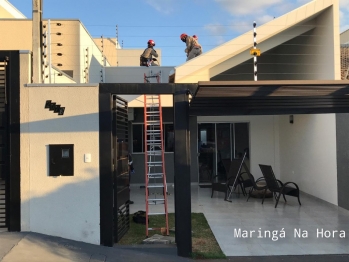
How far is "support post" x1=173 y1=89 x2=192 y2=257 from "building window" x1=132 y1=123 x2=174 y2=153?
7996mm

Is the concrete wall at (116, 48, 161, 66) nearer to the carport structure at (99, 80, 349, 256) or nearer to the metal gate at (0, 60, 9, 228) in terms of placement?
the metal gate at (0, 60, 9, 228)

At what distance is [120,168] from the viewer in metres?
6.80

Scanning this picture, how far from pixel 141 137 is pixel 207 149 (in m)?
2.57

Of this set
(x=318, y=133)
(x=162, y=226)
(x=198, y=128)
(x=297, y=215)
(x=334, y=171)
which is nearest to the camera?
(x=162, y=226)

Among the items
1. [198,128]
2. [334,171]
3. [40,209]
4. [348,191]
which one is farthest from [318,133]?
[40,209]

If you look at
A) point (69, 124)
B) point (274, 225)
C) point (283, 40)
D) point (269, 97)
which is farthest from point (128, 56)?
point (269, 97)

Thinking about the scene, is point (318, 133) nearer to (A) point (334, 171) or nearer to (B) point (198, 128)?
(A) point (334, 171)

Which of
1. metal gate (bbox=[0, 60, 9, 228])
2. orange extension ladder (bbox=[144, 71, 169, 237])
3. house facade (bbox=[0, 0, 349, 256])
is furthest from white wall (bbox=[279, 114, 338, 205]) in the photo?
metal gate (bbox=[0, 60, 9, 228])

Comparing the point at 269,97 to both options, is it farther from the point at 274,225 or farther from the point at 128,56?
the point at 128,56

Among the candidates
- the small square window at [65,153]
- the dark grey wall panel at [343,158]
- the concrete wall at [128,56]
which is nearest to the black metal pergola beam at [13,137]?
the small square window at [65,153]

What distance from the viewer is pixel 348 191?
29.0ft

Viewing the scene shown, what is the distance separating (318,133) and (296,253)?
16.9 feet

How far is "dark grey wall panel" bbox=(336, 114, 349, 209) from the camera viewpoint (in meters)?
8.86

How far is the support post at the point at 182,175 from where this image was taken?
5.88m
